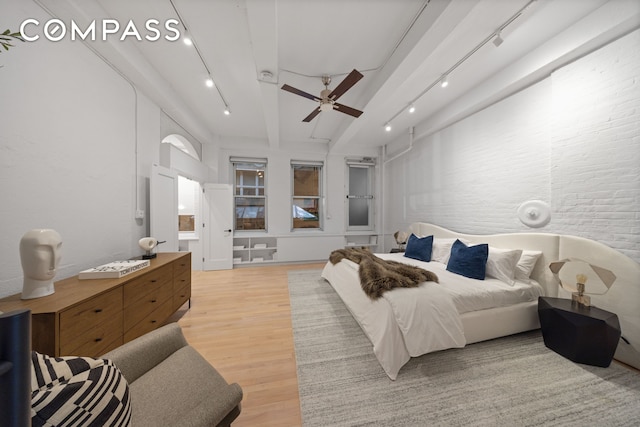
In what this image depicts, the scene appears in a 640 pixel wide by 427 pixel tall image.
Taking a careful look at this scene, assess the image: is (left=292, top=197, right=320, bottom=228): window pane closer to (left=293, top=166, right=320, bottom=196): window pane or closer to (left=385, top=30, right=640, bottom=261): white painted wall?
(left=293, top=166, right=320, bottom=196): window pane

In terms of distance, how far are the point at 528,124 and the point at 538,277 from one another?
1851 millimetres

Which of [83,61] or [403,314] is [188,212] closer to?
[83,61]

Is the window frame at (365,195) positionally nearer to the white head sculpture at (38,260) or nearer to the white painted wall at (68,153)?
the white painted wall at (68,153)

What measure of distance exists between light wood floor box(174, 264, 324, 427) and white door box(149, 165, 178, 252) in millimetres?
990

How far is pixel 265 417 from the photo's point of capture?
4.78 feet

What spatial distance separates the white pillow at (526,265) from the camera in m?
2.45

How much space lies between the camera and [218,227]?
4.75 meters

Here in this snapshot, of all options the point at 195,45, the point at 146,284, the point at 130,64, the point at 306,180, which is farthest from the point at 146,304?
the point at 306,180

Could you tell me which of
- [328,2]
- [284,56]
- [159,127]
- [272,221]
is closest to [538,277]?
[328,2]

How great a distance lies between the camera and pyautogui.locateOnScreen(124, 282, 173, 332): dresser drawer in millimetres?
1775

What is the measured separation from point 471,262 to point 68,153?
4247mm

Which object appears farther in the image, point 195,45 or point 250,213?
point 250,213

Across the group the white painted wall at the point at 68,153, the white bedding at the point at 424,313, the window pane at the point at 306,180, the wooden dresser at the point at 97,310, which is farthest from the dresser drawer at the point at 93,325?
the window pane at the point at 306,180

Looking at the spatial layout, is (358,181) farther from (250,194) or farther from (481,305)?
(481,305)
